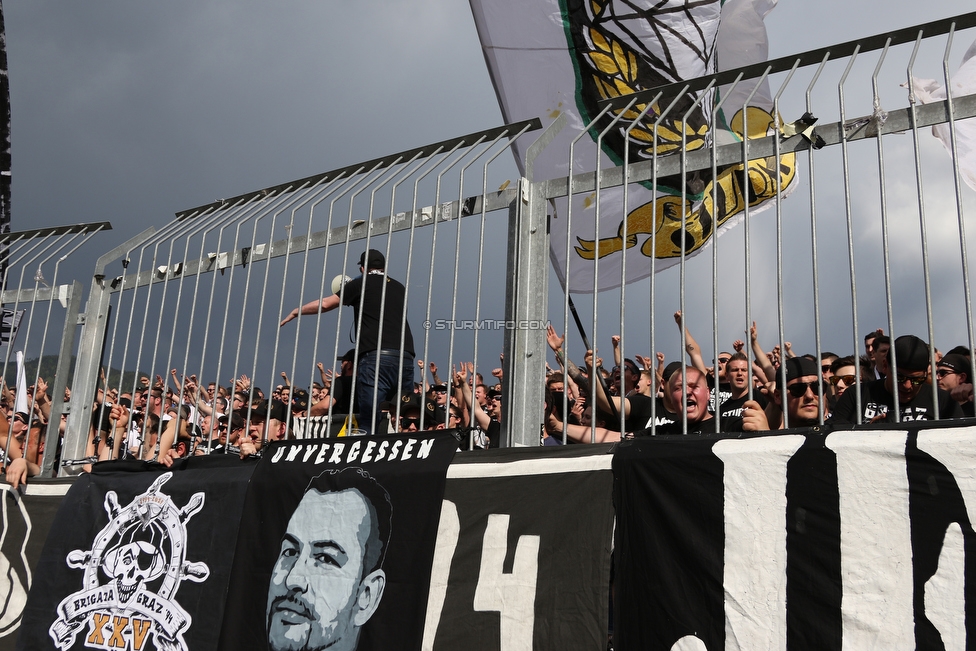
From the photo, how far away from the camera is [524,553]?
11.5 ft

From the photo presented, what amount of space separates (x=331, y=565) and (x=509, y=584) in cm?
99

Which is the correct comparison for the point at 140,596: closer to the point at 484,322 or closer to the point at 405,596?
the point at 405,596

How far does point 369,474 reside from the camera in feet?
13.5

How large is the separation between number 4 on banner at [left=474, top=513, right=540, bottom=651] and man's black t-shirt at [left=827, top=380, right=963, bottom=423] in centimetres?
174

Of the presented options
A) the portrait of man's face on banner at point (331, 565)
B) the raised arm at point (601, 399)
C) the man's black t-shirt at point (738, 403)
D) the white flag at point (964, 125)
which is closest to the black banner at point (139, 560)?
the portrait of man's face on banner at point (331, 565)

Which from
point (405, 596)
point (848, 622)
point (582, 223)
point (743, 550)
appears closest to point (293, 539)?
point (405, 596)

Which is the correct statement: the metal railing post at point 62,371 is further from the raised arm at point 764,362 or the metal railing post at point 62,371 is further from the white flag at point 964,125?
the white flag at point 964,125

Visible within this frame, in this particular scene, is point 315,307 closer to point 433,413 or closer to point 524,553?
point 433,413

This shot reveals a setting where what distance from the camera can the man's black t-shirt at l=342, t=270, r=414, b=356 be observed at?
5.13 m

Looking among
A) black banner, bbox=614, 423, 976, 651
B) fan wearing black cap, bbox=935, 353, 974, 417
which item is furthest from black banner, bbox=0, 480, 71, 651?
fan wearing black cap, bbox=935, 353, 974, 417

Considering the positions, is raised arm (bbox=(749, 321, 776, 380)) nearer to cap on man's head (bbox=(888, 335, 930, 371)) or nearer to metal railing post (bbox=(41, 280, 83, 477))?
cap on man's head (bbox=(888, 335, 930, 371))

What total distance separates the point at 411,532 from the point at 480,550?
1.23 ft

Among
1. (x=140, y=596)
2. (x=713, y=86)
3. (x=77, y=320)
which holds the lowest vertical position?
(x=140, y=596)

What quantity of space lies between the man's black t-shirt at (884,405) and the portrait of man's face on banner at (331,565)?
2298 mm
